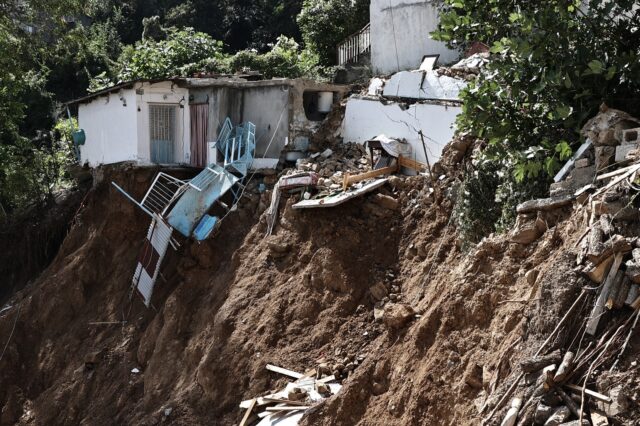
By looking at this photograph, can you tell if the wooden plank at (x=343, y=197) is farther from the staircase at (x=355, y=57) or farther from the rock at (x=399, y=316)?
the staircase at (x=355, y=57)

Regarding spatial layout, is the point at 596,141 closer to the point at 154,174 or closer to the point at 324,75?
the point at 154,174

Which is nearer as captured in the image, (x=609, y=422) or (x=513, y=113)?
(x=609, y=422)

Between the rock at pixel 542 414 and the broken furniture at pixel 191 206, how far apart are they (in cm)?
1078

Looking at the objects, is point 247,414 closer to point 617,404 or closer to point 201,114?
point 617,404

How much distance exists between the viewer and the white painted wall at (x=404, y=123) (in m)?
18.2

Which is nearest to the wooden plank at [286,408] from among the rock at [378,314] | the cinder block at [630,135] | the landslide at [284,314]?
the landslide at [284,314]

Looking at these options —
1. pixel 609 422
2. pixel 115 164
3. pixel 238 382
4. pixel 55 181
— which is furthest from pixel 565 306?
pixel 55 181

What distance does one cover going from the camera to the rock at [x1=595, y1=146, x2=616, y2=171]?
12.0 metres

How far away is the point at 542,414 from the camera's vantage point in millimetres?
9883

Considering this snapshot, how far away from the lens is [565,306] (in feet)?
34.7

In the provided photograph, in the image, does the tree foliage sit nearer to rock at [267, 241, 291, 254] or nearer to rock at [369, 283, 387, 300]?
rock at [369, 283, 387, 300]

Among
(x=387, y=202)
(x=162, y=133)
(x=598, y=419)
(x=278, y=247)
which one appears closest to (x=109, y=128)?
(x=162, y=133)

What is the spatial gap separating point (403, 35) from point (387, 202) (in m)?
7.47

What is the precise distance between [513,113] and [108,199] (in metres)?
11.1
